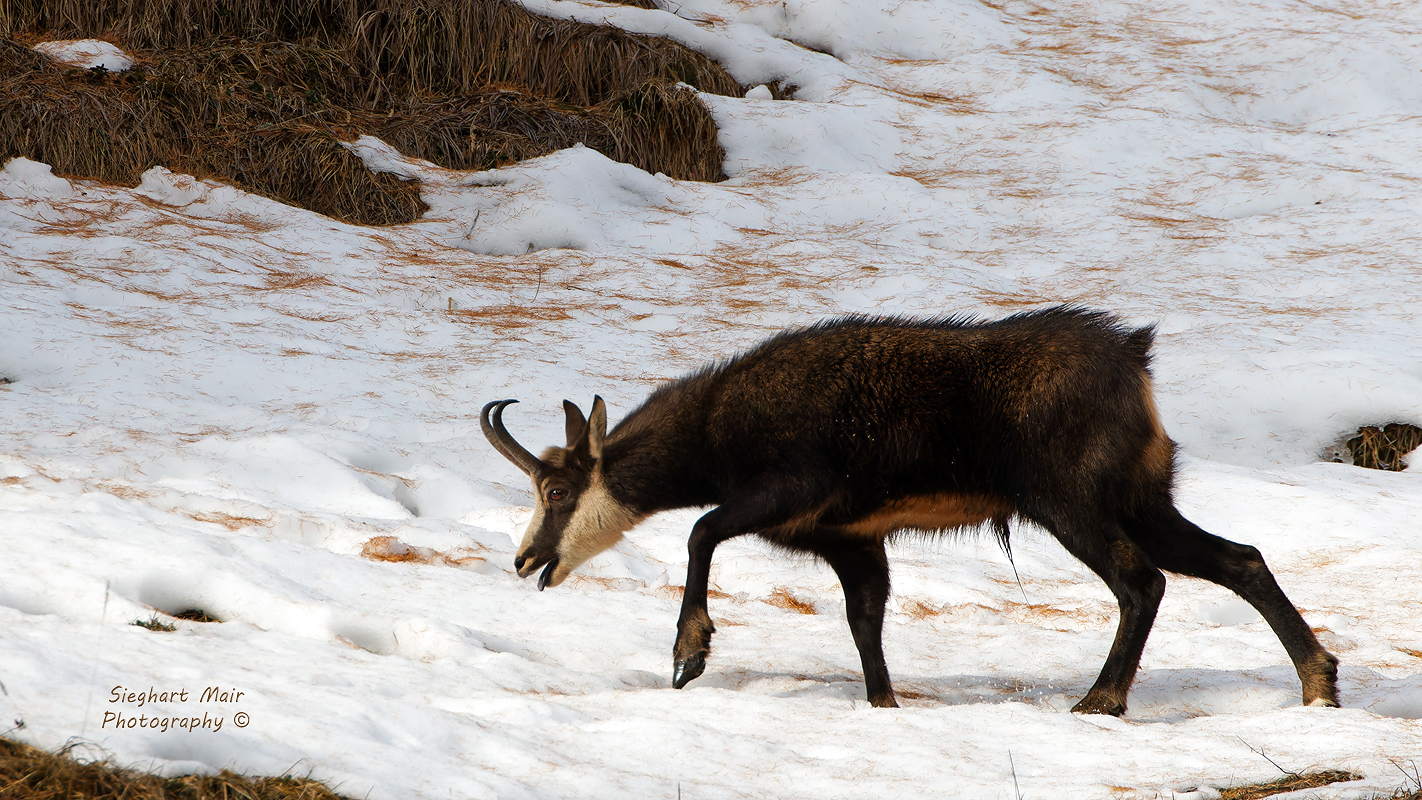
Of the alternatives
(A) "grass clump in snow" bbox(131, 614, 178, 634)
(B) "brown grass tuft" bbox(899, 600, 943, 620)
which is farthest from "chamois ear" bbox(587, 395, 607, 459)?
(B) "brown grass tuft" bbox(899, 600, 943, 620)

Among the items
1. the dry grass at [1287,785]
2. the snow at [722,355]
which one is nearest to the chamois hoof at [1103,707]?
the snow at [722,355]

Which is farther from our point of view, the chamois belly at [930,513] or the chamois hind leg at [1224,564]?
the chamois belly at [930,513]

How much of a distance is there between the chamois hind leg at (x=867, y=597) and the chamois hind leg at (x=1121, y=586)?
0.80m

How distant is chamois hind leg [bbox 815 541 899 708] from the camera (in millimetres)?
4879

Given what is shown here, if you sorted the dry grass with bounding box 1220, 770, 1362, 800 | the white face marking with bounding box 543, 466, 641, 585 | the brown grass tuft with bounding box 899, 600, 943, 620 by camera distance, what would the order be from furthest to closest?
the brown grass tuft with bounding box 899, 600, 943, 620 < the white face marking with bounding box 543, 466, 641, 585 < the dry grass with bounding box 1220, 770, 1362, 800

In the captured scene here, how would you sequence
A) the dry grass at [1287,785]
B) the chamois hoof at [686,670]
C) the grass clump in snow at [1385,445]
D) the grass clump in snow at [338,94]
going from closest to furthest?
the dry grass at [1287,785] → the chamois hoof at [686,670] → the grass clump in snow at [1385,445] → the grass clump in snow at [338,94]

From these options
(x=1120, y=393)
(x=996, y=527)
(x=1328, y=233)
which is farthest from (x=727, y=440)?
(x=1328, y=233)

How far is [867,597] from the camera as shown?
520cm

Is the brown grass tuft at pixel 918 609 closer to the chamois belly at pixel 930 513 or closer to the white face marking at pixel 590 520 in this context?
the chamois belly at pixel 930 513

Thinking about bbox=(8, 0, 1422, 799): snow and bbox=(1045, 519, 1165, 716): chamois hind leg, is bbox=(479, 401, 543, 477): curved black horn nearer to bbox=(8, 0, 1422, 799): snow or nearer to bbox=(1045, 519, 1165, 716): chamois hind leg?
bbox=(8, 0, 1422, 799): snow

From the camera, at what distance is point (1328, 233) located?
11.8 metres

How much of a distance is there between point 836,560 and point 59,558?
10.6 ft

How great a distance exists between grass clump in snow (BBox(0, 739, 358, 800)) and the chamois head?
2.48 m

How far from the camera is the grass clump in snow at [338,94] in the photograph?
1212cm
